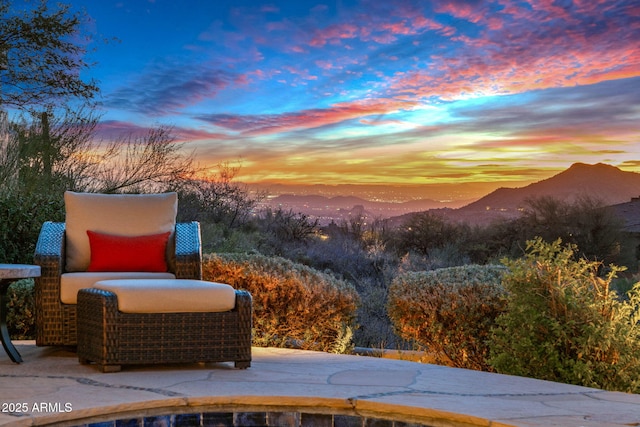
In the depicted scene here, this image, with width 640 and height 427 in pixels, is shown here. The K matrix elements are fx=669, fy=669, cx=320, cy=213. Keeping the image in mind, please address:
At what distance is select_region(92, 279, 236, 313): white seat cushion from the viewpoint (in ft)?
12.9

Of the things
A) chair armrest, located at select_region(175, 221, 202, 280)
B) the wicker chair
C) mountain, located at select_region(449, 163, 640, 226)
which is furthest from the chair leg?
mountain, located at select_region(449, 163, 640, 226)

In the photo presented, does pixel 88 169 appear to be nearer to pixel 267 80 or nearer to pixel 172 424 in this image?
pixel 267 80

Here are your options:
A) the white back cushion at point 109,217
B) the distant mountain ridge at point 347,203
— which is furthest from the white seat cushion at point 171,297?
the distant mountain ridge at point 347,203

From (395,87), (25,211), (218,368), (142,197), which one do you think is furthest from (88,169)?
(218,368)

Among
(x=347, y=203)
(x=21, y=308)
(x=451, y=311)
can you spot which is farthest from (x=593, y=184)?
(x=21, y=308)

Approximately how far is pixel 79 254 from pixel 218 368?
5.03 feet

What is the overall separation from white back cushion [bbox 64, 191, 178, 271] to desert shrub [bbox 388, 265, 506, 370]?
6.27ft

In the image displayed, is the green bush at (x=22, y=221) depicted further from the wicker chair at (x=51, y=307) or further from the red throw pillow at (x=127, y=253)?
the wicker chair at (x=51, y=307)

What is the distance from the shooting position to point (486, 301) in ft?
15.9

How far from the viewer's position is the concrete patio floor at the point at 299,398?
2945 mm

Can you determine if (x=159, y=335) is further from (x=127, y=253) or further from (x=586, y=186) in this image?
(x=586, y=186)

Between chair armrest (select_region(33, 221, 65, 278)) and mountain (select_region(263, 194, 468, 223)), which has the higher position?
mountain (select_region(263, 194, 468, 223))

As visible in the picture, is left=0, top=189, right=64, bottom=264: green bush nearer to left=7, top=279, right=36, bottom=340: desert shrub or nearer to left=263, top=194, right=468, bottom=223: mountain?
left=7, top=279, right=36, bottom=340: desert shrub

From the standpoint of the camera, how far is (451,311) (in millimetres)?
4930
